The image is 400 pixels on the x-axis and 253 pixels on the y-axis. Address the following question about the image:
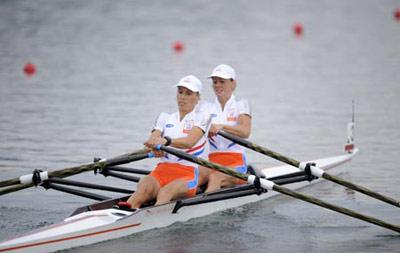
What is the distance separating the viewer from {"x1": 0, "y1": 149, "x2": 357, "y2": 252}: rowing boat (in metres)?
8.60

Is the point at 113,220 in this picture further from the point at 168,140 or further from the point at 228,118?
the point at 228,118

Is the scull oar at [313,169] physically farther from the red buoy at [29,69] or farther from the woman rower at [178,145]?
the red buoy at [29,69]

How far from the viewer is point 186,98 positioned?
10.1 meters

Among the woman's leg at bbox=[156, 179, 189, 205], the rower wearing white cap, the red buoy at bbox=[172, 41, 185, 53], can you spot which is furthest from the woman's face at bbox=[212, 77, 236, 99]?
the red buoy at bbox=[172, 41, 185, 53]

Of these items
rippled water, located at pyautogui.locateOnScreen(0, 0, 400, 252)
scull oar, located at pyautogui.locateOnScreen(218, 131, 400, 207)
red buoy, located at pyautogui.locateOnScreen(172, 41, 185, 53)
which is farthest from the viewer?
red buoy, located at pyautogui.locateOnScreen(172, 41, 185, 53)

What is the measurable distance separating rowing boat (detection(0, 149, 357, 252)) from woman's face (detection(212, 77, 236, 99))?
1282mm

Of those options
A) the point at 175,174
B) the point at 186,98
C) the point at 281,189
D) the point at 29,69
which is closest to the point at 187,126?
the point at 186,98

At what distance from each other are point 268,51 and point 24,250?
23097 millimetres

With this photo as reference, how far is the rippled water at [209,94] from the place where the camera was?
10.3 metres

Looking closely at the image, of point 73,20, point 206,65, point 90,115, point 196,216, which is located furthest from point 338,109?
point 73,20

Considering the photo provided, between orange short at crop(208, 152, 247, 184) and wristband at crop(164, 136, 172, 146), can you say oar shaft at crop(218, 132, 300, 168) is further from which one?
wristband at crop(164, 136, 172, 146)

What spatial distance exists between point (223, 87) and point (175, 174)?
5.97 feet

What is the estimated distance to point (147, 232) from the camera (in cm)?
973

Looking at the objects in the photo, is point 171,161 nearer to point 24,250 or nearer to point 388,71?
point 24,250
